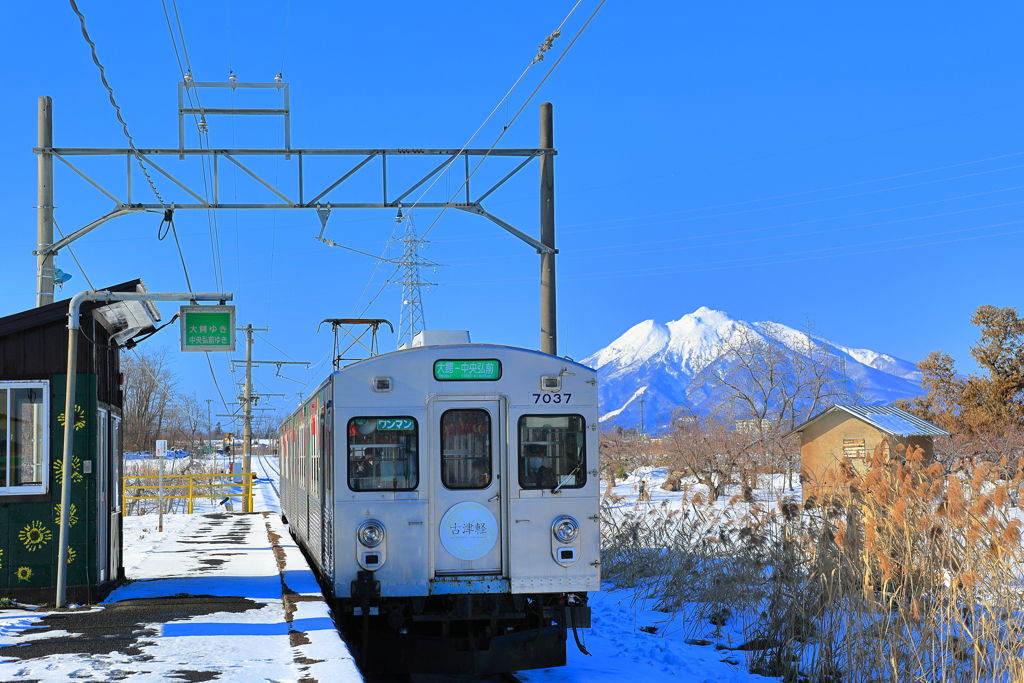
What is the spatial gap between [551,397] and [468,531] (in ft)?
4.73

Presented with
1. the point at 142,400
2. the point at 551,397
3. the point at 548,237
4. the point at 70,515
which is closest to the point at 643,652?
the point at 551,397

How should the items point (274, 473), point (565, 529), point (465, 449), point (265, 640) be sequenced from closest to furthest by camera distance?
point (265, 640)
point (565, 529)
point (465, 449)
point (274, 473)

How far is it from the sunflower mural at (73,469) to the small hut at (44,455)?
0.03 feet

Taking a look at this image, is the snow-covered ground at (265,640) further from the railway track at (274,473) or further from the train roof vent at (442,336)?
the railway track at (274,473)

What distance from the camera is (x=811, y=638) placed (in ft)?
31.3

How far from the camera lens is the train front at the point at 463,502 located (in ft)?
28.4

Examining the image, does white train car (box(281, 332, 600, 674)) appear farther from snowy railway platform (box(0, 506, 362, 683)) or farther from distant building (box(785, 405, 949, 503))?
distant building (box(785, 405, 949, 503))

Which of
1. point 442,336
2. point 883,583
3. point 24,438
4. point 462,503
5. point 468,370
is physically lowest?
point 883,583

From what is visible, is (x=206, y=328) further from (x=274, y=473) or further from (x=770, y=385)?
(x=274, y=473)

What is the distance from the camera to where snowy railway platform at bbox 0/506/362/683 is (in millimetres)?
6898

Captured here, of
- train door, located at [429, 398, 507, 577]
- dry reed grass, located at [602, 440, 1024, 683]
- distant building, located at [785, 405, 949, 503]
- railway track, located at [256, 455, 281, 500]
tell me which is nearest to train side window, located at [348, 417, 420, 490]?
train door, located at [429, 398, 507, 577]

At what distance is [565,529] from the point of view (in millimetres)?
8797

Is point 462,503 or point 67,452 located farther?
point 67,452

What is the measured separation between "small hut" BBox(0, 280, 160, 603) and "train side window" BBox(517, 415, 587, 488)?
4.56 metres
